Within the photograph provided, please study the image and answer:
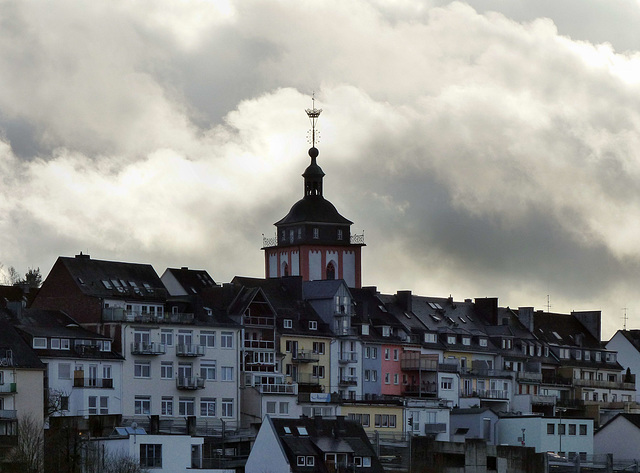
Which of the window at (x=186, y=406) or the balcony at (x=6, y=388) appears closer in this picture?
the balcony at (x=6, y=388)

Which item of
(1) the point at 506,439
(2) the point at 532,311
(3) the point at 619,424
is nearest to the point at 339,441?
(1) the point at 506,439

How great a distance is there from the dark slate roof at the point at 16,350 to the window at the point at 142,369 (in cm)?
944

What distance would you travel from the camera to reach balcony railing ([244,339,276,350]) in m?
132

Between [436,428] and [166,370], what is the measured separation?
22.3 metres

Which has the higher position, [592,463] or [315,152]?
[315,152]

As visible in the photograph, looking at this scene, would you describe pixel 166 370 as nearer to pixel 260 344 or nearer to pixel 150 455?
pixel 260 344

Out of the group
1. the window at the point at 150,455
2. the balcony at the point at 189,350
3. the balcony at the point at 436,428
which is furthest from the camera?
the balcony at the point at 436,428

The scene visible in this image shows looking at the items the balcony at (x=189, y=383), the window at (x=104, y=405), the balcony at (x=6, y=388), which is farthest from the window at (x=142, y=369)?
the balcony at (x=6, y=388)

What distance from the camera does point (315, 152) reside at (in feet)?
536

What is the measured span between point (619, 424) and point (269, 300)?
30.0m

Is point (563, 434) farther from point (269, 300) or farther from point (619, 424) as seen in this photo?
point (269, 300)

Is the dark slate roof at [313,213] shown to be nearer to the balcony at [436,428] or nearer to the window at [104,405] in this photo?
the balcony at [436,428]

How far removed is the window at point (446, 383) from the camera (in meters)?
144

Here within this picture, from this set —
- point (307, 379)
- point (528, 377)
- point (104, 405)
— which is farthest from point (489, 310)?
point (104, 405)
